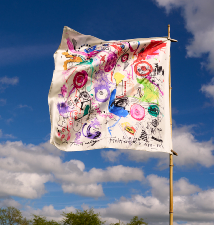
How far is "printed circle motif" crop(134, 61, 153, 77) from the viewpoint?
10.8 meters

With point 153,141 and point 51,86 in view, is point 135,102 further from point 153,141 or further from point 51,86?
point 51,86

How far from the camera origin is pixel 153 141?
9773mm

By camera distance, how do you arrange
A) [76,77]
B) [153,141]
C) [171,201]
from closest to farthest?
[171,201] < [153,141] < [76,77]

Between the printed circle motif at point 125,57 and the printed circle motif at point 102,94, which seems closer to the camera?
the printed circle motif at point 102,94

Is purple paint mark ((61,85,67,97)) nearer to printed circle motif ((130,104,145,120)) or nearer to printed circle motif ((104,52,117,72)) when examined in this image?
printed circle motif ((104,52,117,72))

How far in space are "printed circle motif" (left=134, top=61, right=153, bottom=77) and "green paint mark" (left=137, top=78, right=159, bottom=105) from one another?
0.36m

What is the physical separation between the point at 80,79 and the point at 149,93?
102 inches

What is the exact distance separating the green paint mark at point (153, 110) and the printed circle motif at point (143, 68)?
1.30 meters

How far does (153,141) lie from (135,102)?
153 centimetres

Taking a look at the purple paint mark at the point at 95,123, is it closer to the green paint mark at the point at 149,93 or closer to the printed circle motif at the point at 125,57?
the green paint mark at the point at 149,93

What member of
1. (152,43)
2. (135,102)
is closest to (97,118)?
(135,102)

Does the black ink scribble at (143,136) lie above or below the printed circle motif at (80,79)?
below

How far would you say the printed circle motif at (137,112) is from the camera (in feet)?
33.4

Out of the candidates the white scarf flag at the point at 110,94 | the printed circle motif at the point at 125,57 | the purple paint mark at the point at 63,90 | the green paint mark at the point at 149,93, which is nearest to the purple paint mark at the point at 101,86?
the white scarf flag at the point at 110,94
